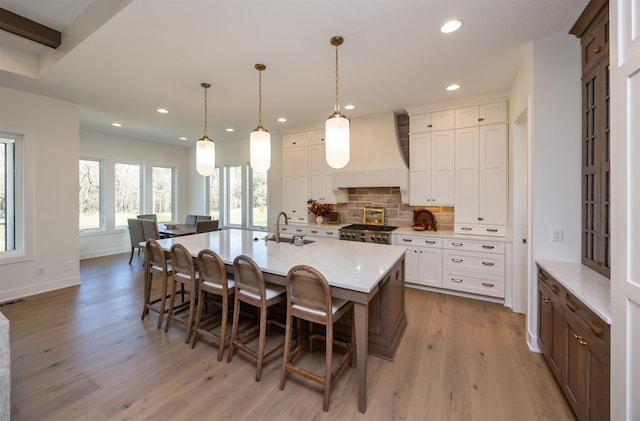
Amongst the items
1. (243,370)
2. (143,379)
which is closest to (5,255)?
(143,379)

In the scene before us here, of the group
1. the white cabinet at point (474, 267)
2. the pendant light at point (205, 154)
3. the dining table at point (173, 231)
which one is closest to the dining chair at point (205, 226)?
the dining table at point (173, 231)

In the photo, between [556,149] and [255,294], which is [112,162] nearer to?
[255,294]

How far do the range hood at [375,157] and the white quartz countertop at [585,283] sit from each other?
7.43ft

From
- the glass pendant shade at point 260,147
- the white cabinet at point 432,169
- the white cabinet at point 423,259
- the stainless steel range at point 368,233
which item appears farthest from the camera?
the stainless steel range at point 368,233

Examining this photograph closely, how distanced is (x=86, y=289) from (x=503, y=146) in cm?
609

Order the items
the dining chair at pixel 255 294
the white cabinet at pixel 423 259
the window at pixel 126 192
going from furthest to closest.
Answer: the window at pixel 126 192 < the white cabinet at pixel 423 259 < the dining chair at pixel 255 294

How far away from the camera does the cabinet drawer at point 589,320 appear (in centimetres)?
128

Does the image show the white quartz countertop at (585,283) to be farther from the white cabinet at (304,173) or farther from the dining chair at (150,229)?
the dining chair at (150,229)

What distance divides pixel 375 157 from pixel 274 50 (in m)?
2.39

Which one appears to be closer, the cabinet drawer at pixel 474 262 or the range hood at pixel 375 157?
the cabinet drawer at pixel 474 262

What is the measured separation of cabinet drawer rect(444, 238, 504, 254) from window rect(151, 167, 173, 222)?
6879 millimetres

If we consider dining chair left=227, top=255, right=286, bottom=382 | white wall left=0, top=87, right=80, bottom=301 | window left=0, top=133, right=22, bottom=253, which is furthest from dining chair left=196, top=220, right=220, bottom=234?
dining chair left=227, top=255, right=286, bottom=382

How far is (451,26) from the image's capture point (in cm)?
218

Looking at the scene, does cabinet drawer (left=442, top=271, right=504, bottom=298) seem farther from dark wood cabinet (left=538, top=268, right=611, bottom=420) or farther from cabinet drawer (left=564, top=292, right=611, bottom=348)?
cabinet drawer (left=564, top=292, right=611, bottom=348)
